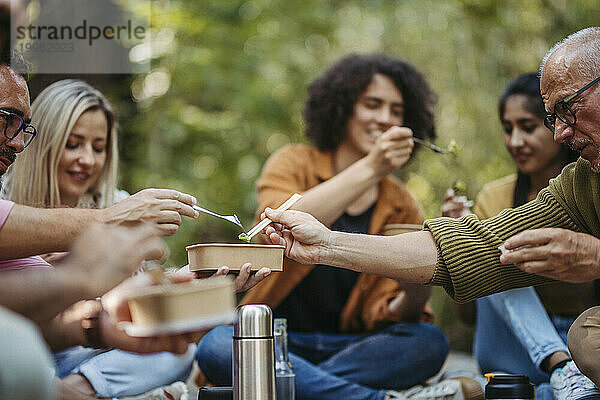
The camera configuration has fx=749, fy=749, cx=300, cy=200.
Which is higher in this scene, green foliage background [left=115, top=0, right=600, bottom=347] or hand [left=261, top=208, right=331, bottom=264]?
green foliage background [left=115, top=0, right=600, bottom=347]

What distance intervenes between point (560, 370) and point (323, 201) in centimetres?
93

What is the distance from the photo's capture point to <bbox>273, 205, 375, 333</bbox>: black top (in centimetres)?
274

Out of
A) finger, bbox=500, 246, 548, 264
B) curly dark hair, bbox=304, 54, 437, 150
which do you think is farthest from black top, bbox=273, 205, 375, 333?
finger, bbox=500, 246, 548, 264

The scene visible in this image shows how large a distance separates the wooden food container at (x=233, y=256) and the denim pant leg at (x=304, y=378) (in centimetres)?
59

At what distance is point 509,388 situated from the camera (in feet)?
5.88

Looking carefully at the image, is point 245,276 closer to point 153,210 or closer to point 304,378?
point 153,210

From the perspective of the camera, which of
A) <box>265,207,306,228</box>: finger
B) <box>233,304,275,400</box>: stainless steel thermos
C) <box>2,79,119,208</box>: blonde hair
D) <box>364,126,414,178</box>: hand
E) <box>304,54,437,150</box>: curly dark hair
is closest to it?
<box>233,304,275,400</box>: stainless steel thermos

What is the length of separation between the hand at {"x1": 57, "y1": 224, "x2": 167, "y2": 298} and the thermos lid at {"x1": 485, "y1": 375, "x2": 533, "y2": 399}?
3.20ft

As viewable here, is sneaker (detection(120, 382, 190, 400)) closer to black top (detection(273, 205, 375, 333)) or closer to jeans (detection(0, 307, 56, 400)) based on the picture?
black top (detection(273, 205, 375, 333))

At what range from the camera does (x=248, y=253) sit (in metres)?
1.91

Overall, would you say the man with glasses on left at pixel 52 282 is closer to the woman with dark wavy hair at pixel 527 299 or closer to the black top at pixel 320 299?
the black top at pixel 320 299

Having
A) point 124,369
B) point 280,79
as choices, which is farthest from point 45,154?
point 280,79

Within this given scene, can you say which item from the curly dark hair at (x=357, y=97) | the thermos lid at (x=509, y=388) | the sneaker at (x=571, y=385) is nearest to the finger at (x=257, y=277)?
the thermos lid at (x=509, y=388)

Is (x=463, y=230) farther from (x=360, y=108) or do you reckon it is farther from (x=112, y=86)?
(x=112, y=86)
